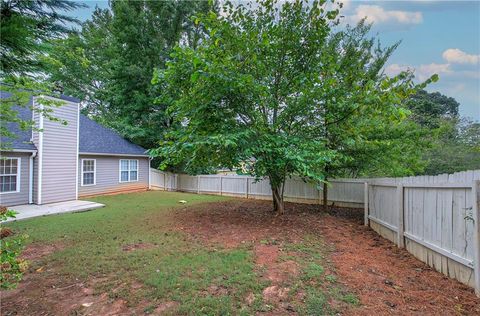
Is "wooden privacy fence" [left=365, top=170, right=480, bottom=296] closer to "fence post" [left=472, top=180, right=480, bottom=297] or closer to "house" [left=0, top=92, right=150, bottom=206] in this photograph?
"fence post" [left=472, top=180, right=480, bottom=297]

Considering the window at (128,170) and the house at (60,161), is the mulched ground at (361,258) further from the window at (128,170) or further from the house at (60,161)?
the window at (128,170)

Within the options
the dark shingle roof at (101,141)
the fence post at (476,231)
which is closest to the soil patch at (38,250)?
the fence post at (476,231)

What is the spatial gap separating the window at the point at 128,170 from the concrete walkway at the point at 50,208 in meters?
4.34

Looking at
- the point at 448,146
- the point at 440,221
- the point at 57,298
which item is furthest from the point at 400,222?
the point at 448,146

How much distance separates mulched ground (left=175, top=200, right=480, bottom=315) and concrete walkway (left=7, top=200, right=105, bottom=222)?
4.03 meters

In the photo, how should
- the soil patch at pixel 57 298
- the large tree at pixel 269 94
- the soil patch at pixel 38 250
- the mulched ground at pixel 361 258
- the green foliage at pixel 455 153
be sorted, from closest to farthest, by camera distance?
the mulched ground at pixel 361 258
the soil patch at pixel 57 298
the soil patch at pixel 38 250
the large tree at pixel 269 94
the green foliage at pixel 455 153

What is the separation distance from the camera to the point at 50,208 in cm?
959

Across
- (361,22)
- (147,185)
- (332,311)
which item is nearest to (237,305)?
(332,311)

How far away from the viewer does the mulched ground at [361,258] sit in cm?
292

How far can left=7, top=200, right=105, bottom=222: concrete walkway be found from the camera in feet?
28.3

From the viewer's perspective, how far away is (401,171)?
857cm

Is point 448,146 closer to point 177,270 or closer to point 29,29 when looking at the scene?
point 177,270

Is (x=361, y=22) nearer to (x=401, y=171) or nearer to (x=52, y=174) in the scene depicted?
(x=401, y=171)

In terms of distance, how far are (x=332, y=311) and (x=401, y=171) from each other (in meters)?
7.32
